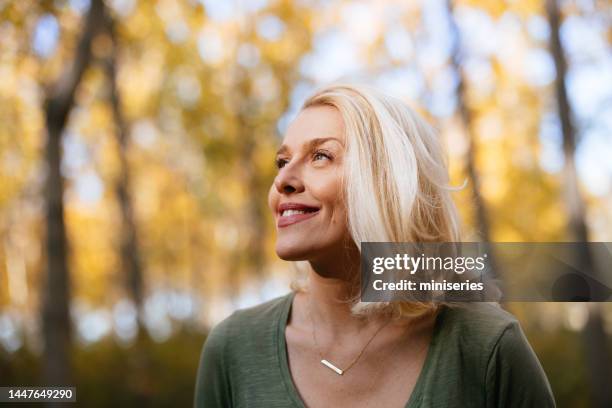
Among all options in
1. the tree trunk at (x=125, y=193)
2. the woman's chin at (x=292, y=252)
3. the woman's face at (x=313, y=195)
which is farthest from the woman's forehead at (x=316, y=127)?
the tree trunk at (x=125, y=193)

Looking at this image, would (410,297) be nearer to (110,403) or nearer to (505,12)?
(110,403)

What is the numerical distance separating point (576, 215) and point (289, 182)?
5170 mm

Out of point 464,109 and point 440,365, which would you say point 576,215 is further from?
point 440,365

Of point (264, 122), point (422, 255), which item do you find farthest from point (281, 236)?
point (264, 122)

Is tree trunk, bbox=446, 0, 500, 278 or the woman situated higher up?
tree trunk, bbox=446, 0, 500, 278

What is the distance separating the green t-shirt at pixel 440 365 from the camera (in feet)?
5.37

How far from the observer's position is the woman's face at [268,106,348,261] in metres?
1.80

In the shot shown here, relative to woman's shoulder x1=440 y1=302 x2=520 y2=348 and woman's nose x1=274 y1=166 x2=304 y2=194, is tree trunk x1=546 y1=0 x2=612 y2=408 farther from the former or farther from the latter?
woman's nose x1=274 y1=166 x2=304 y2=194

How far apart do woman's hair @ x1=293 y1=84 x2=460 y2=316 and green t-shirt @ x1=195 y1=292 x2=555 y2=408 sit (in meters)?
0.14

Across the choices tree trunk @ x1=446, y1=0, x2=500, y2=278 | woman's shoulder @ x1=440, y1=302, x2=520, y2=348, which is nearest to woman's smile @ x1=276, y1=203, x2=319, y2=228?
woman's shoulder @ x1=440, y1=302, x2=520, y2=348

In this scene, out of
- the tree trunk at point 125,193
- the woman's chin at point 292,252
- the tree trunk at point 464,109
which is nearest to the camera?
the woman's chin at point 292,252

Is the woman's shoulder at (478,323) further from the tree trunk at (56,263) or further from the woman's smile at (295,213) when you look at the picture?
the tree trunk at (56,263)

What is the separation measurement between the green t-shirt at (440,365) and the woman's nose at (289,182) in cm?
37

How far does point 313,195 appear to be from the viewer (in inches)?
71.5
